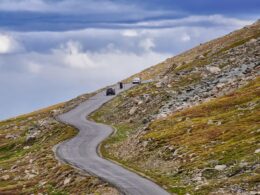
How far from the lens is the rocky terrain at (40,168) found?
221 feet

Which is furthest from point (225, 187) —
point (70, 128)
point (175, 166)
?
point (70, 128)

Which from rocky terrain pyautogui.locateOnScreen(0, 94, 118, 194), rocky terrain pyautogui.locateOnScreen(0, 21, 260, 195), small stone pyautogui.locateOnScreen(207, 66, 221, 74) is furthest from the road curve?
small stone pyautogui.locateOnScreen(207, 66, 221, 74)

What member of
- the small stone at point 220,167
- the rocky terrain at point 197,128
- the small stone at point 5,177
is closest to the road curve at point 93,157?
the rocky terrain at point 197,128

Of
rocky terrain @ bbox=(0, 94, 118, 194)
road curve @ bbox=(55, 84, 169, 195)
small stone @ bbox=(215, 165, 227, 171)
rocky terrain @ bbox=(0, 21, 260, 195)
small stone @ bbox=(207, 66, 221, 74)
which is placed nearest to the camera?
road curve @ bbox=(55, 84, 169, 195)

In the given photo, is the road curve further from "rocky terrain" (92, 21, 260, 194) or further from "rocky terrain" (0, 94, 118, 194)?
"rocky terrain" (92, 21, 260, 194)

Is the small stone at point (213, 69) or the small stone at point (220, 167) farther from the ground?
the small stone at point (213, 69)

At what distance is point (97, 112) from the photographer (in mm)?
136500

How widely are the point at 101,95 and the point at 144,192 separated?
11947cm

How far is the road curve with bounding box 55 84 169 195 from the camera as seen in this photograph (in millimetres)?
60281

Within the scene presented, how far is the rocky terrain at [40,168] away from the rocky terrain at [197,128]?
9.13m

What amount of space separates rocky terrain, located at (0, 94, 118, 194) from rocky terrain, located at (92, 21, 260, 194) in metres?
9.13

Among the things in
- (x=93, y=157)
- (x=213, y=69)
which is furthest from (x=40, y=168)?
(x=213, y=69)

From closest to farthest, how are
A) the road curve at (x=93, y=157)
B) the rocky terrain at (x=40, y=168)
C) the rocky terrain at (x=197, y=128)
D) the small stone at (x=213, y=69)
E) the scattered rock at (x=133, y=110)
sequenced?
the rocky terrain at (x=197, y=128), the road curve at (x=93, y=157), the rocky terrain at (x=40, y=168), the scattered rock at (x=133, y=110), the small stone at (x=213, y=69)

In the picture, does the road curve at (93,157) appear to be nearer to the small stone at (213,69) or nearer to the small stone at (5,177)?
the small stone at (5,177)
